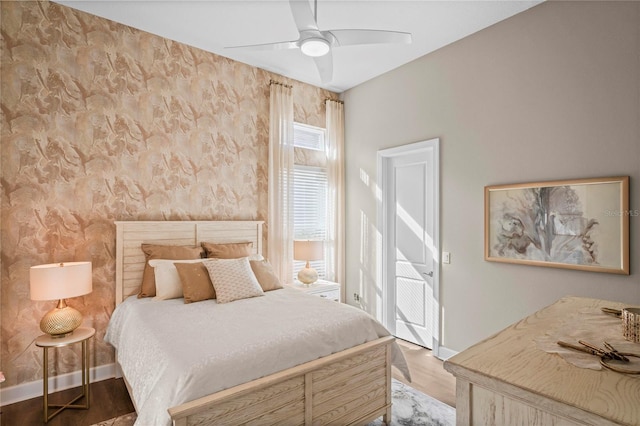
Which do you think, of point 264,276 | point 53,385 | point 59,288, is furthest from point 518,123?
point 53,385

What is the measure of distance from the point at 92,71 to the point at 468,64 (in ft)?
11.2

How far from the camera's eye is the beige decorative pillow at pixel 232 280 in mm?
2701

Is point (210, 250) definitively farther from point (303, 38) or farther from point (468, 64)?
point (468, 64)

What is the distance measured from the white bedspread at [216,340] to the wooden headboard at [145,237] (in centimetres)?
31

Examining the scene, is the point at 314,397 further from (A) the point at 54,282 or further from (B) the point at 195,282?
(A) the point at 54,282

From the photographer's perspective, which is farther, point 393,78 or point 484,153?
point 393,78

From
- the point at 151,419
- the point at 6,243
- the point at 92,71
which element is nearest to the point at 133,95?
the point at 92,71

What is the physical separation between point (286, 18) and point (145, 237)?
2.33 m

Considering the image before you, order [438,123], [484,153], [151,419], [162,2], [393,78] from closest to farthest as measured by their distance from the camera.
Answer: [151,419]
[162,2]
[484,153]
[438,123]
[393,78]

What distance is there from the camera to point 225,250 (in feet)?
10.9

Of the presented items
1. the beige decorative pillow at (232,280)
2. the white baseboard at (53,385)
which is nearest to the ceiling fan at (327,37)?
the beige decorative pillow at (232,280)

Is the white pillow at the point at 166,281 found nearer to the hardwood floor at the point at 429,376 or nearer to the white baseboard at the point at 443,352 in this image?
the hardwood floor at the point at 429,376

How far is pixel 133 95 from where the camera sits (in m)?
3.18

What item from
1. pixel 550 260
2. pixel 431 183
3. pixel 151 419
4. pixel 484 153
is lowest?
pixel 151 419
